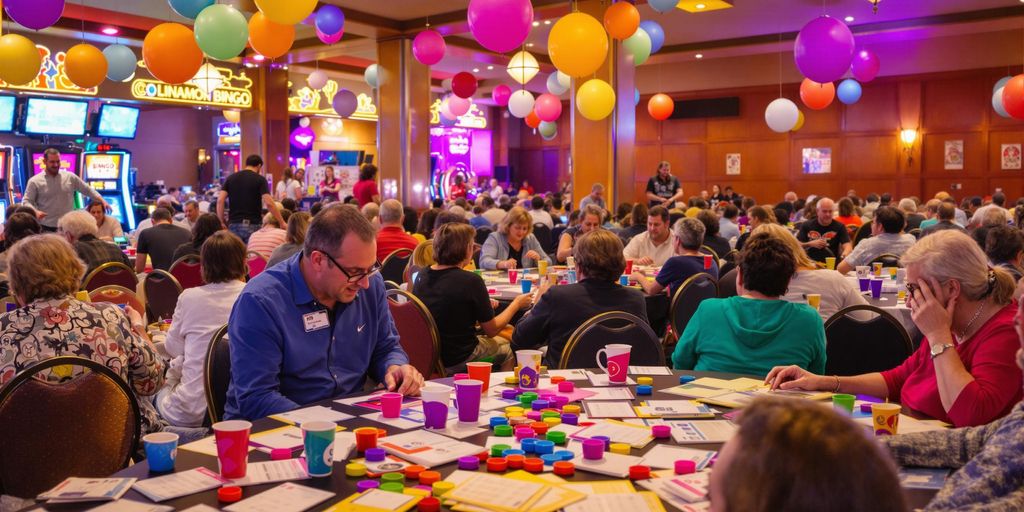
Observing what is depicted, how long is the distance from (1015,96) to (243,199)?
27.8ft

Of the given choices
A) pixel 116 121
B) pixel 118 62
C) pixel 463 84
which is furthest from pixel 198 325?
pixel 116 121

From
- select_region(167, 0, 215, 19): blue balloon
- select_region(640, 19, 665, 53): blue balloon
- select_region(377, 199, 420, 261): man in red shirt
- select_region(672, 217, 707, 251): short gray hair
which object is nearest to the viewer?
select_region(672, 217, 707, 251): short gray hair

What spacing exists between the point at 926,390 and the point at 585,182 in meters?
9.20

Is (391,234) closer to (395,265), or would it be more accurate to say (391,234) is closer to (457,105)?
(395,265)

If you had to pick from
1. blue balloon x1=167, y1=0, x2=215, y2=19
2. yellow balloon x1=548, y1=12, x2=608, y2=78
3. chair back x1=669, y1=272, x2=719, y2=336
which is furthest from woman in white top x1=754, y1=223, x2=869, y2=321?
blue balloon x1=167, y1=0, x2=215, y2=19

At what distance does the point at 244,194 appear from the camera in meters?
9.12

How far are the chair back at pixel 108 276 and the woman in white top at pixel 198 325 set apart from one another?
2.00m

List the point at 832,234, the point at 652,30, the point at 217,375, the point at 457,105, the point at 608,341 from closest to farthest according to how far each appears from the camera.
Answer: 1. the point at 217,375
2. the point at 608,341
3. the point at 832,234
4. the point at 652,30
5. the point at 457,105

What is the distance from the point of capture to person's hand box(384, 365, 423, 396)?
2561 millimetres

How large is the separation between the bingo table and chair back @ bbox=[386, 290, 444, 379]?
50.2 inches

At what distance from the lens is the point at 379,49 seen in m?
13.5

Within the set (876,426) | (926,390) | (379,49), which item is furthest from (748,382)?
(379,49)

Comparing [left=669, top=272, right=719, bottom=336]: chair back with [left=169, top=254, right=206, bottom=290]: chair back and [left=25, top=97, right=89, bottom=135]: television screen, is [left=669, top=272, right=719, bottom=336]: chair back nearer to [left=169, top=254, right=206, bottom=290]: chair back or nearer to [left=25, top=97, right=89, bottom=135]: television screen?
[left=169, top=254, right=206, bottom=290]: chair back

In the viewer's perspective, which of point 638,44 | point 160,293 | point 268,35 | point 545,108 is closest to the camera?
point 160,293
